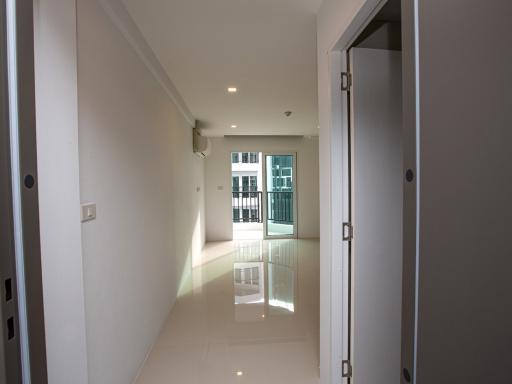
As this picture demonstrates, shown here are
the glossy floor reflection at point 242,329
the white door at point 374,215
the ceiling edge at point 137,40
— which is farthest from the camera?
the glossy floor reflection at point 242,329

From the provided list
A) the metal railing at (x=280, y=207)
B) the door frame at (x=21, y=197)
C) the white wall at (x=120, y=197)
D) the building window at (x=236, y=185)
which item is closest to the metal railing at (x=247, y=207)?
the building window at (x=236, y=185)

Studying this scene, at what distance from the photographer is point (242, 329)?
2.50 metres

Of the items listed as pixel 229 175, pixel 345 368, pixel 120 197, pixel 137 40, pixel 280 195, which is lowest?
pixel 345 368

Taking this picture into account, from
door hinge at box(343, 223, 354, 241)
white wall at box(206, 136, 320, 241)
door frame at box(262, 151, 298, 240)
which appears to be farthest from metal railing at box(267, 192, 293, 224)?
door hinge at box(343, 223, 354, 241)

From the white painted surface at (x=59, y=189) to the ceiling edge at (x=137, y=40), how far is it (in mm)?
499

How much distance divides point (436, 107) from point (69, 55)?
135 cm

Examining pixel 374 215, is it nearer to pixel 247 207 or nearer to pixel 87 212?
pixel 87 212

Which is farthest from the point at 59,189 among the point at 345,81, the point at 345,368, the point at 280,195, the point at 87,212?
the point at 280,195

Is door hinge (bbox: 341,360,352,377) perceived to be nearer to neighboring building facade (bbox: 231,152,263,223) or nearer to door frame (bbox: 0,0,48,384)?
door frame (bbox: 0,0,48,384)

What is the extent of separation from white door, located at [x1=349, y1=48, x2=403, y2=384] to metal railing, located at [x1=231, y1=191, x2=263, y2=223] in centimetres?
645

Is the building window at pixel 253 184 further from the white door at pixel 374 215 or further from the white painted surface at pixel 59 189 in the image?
the white painted surface at pixel 59 189

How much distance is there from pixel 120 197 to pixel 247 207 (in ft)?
21.4

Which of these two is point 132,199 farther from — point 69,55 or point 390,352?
point 390,352

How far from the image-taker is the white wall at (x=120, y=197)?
4.35 feet
